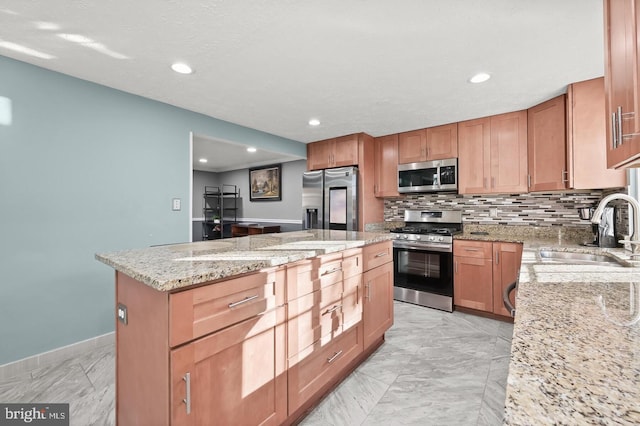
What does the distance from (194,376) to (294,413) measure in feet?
2.43

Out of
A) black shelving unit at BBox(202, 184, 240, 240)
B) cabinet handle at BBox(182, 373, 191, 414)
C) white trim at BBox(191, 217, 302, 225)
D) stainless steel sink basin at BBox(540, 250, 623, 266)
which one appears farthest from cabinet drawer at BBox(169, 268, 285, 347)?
black shelving unit at BBox(202, 184, 240, 240)

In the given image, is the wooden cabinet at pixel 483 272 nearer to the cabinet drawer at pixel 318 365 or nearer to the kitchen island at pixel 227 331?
the cabinet drawer at pixel 318 365

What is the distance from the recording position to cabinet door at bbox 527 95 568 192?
2.70 metres

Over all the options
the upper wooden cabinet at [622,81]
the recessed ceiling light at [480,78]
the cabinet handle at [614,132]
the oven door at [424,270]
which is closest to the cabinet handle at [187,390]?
the upper wooden cabinet at [622,81]

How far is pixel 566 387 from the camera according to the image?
463 mm

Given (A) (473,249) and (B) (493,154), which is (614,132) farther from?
(B) (493,154)

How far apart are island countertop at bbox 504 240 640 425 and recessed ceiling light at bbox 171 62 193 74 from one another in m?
2.48

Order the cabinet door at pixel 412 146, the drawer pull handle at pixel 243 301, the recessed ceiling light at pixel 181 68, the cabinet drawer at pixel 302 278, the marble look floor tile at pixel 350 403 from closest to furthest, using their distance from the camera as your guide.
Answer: the drawer pull handle at pixel 243 301 → the cabinet drawer at pixel 302 278 → the marble look floor tile at pixel 350 403 → the recessed ceiling light at pixel 181 68 → the cabinet door at pixel 412 146

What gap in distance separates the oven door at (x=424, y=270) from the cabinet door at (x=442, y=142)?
1234 millimetres

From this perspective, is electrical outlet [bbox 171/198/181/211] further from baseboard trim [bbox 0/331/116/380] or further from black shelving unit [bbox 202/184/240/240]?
black shelving unit [bbox 202/184/240/240]

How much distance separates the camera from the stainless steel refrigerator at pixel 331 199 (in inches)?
156

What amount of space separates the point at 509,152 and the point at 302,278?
2.92 metres

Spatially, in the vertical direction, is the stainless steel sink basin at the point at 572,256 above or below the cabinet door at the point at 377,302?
above

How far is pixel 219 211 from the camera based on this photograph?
276 inches
